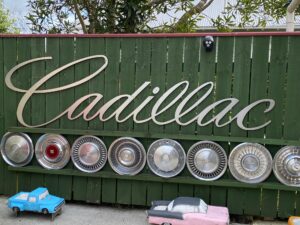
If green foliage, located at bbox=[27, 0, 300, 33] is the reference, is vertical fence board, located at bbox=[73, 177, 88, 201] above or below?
below

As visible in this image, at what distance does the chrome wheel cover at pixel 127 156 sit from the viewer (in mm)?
3412

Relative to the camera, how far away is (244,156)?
10.6 ft

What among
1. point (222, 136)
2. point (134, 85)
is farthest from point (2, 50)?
point (222, 136)

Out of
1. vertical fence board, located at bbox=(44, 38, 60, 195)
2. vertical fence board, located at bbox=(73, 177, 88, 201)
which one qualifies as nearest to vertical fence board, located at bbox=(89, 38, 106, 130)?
vertical fence board, located at bbox=(44, 38, 60, 195)

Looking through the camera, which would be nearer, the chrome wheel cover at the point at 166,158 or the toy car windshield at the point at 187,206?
the toy car windshield at the point at 187,206

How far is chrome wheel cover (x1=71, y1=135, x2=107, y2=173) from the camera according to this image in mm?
3496

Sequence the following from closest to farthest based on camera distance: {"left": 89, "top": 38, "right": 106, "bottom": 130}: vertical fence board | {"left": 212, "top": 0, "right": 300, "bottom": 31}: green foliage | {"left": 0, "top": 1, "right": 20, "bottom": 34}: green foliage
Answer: {"left": 89, "top": 38, "right": 106, "bottom": 130}: vertical fence board → {"left": 212, "top": 0, "right": 300, "bottom": 31}: green foliage → {"left": 0, "top": 1, "right": 20, "bottom": 34}: green foliage

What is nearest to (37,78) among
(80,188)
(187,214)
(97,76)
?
(97,76)

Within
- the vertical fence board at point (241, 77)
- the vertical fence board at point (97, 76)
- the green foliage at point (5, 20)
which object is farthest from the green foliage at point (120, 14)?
the green foliage at point (5, 20)

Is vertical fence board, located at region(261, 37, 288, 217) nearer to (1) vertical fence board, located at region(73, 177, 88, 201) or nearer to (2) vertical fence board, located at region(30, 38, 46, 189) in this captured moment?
(1) vertical fence board, located at region(73, 177, 88, 201)

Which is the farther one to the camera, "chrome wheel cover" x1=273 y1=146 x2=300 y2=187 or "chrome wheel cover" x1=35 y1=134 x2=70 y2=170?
"chrome wheel cover" x1=35 y1=134 x2=70 y2=170

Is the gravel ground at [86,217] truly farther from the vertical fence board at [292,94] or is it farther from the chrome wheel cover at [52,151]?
the vertical fence board at [292,94]

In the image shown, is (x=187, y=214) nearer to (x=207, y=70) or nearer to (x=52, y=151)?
(x=207, y=70)

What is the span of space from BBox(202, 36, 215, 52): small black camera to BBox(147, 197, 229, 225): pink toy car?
4.80ft
